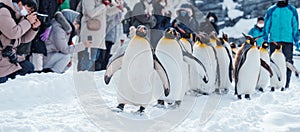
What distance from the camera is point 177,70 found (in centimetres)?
382

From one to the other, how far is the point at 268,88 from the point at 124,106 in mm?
2782

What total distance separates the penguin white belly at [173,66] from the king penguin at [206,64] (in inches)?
27.1

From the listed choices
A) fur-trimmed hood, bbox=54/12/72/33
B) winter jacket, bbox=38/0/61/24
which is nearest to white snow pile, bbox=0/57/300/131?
fur-trimmed hood, bbox=54/12/72/33

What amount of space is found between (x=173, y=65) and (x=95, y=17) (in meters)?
2.43

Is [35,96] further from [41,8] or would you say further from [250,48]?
[250,48]

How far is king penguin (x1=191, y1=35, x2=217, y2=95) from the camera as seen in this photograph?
4.59 metres

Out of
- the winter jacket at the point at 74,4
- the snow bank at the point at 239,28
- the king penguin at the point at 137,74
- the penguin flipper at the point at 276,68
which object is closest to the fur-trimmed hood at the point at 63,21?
the winter jacket at the point at 74,4

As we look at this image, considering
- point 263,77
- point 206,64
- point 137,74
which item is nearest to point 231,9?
point 263,77

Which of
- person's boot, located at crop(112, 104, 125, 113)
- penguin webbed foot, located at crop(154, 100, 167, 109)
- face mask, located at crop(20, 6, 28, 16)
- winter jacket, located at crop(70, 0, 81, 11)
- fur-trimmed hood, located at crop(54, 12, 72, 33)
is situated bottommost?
penguin webbed foot, located at crop(154, 100, 167, 109)

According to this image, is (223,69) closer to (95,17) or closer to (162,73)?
(162,73)

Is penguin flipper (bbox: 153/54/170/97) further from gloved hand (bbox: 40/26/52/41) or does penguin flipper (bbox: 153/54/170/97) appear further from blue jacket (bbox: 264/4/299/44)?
blue jacket (bbox: 264/4/299/44)

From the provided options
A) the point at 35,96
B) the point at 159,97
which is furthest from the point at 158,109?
the point at 35,96

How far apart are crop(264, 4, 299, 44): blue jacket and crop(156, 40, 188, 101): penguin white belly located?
2.77 metres

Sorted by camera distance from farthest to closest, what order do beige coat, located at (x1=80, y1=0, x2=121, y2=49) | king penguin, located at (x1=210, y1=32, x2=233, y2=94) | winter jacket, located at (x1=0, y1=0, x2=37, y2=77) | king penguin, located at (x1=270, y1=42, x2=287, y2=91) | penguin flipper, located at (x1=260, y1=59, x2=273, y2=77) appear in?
beige coat, located at (x1=80, y1=0, x2=121, y2=49) → king penguin, located at (x1=270, y1=42, x2=287, y2=91) → penguin flipper, located at (x1=260, y1=59, x2=273, y2=77) → king penguin, located at (x1=210, y1=32, x2=233, y2=94) → winter jacket, located at (x1=0, y1=0, x2=37, y2=77)
